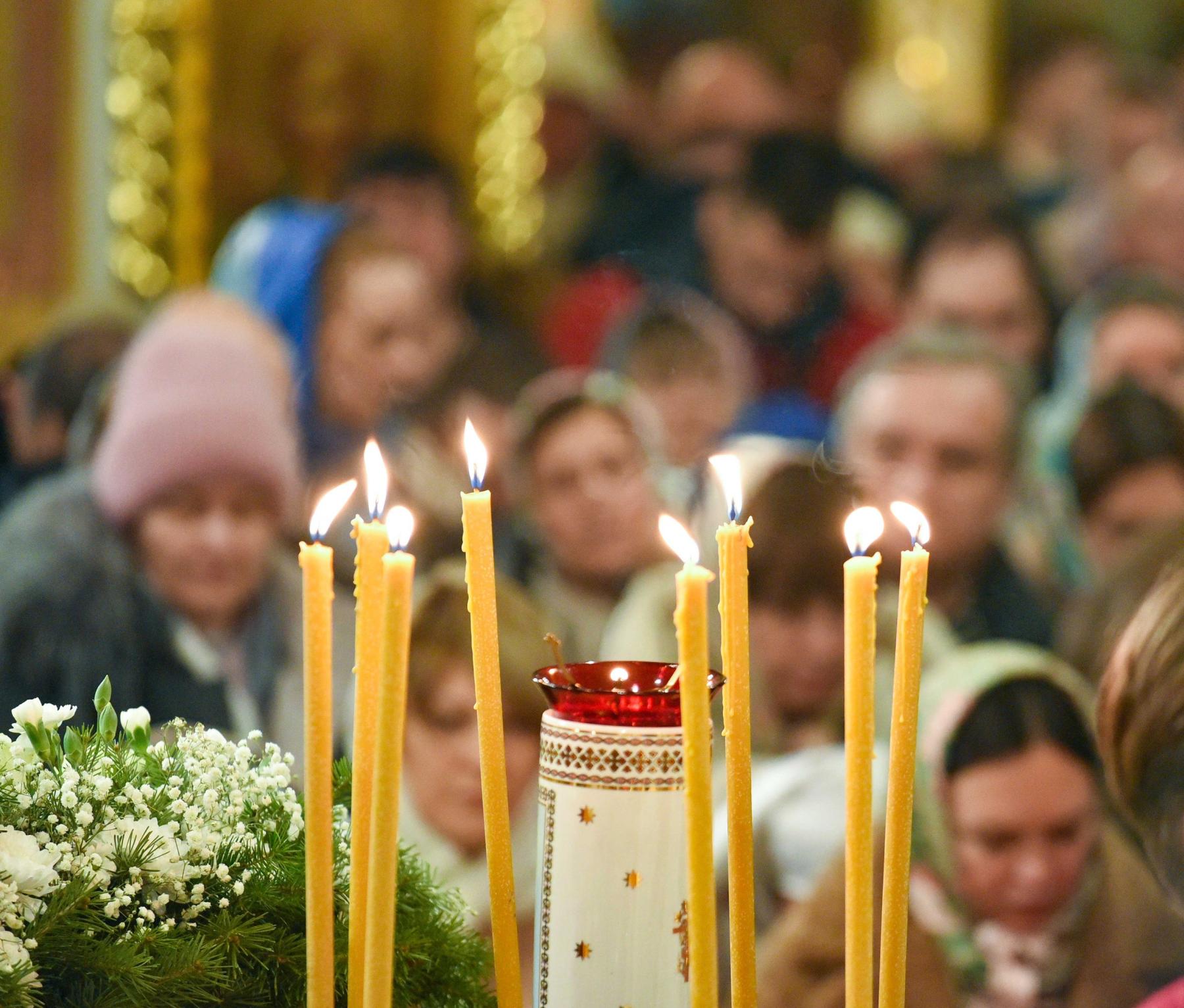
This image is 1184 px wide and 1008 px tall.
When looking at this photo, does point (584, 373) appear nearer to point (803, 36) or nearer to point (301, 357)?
point (301, 357)

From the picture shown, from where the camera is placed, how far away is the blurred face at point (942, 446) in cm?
234

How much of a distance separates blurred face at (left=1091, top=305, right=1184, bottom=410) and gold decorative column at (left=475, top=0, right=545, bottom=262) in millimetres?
1065

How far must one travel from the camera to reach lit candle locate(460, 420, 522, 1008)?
818mm

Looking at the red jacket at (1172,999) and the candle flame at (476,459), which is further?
the red jacket at (1172,999)

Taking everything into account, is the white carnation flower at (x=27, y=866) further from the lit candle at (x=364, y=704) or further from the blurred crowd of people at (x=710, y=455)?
the blurred crowd of people at (x=710, y=455)

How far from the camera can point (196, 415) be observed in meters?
2.17

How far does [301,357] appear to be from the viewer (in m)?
2.48

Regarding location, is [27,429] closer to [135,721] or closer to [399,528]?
[135,721]

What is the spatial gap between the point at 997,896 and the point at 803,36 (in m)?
2.10

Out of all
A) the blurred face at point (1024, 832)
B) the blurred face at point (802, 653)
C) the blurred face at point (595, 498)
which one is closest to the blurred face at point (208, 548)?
the blurred face at point (595, 498)

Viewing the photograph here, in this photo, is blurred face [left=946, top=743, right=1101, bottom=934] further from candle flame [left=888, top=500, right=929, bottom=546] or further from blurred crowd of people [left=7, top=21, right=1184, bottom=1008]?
candle flame [left=888, top=500, right=929, bottom=546]

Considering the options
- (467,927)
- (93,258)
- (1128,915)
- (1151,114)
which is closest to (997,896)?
(1128,915)

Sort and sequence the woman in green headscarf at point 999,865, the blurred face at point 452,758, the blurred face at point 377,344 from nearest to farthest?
the woman in green headscarf at point 999,865 → the blurred face at point 452,758 → the blurred face at point 377,344

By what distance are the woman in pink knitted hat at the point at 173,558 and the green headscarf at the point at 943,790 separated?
731mm
